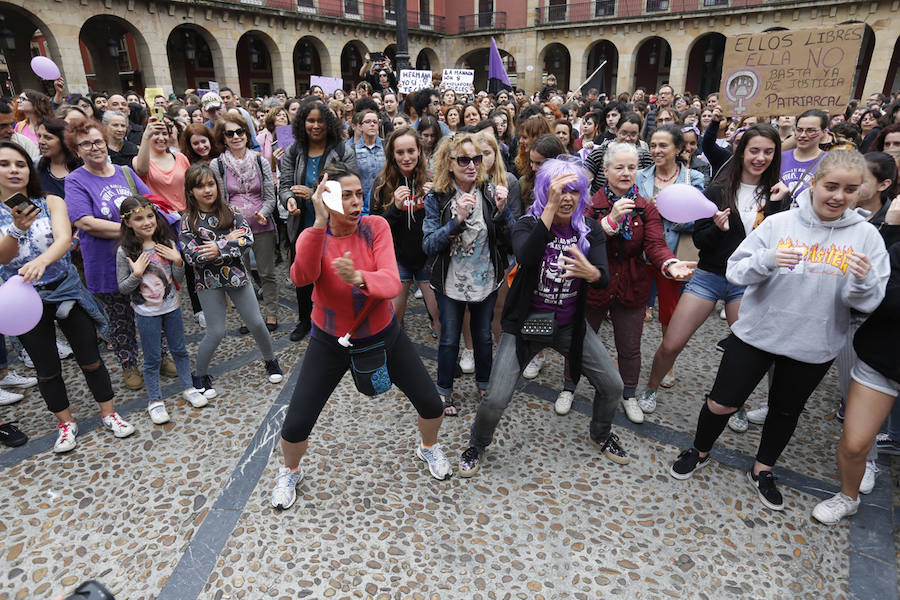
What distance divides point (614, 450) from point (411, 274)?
6.69 ft

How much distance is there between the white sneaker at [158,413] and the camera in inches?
141

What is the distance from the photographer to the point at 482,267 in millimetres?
3354

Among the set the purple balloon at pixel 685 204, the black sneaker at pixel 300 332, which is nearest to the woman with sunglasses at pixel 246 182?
the black sneaker at pixel 300 332

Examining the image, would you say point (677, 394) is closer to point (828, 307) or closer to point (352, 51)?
point (828, 307)

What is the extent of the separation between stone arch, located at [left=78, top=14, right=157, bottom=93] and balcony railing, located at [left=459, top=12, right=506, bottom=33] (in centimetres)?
1875

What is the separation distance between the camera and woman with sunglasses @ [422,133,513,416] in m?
3.16

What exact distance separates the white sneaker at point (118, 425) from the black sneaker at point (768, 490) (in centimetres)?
414

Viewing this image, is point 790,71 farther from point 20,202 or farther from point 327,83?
point 327,83

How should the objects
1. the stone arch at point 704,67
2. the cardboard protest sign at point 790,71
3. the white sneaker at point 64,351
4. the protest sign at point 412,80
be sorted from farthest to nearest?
the stone arch at point 704,67 → the protest sign at point 412,80 → the cardboard protest sign at point 790,71 → the white sneaker at point 64,351

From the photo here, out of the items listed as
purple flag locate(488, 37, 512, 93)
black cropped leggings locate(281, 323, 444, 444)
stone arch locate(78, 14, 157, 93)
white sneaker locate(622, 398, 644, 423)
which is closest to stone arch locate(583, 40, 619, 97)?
purple flag locate(488, 37, 512, 93)

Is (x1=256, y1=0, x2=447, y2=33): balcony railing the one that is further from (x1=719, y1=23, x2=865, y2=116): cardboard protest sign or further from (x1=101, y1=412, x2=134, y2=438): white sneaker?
(x1=101, y1=412, x2=134, y2=438): white sneaker

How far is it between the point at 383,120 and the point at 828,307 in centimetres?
552

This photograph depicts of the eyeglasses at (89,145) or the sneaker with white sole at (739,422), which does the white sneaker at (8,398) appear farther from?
the sneaker with white sole at (739,422)

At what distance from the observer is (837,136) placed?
5832 mm
